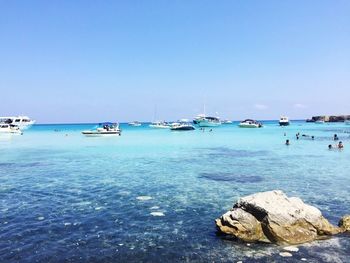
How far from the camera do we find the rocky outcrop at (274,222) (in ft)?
46.6

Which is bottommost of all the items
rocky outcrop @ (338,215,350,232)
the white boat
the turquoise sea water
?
the turquoise sea water

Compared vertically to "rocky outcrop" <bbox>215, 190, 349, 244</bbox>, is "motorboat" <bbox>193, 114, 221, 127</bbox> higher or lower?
higher

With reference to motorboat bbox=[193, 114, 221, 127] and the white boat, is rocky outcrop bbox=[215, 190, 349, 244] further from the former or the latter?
motorboat bbox=[193, 114, 221, 127]

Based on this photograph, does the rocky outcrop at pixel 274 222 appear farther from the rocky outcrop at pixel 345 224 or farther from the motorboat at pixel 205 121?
the motorboat at pixel 205 121

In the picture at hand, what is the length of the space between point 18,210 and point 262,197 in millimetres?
12164

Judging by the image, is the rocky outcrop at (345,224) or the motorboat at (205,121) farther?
the motorboat at (205,121)

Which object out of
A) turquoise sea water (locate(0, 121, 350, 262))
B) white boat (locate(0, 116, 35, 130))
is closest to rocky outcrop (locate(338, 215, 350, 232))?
turquoise sea water (locate(0, 121, 350, 262))

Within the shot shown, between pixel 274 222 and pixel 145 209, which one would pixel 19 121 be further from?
pixel 274 222

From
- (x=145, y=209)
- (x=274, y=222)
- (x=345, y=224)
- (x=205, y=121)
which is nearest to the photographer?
(x=274, y=222)

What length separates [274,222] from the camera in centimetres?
1431

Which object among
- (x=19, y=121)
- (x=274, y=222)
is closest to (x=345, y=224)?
(x=274, y=222)

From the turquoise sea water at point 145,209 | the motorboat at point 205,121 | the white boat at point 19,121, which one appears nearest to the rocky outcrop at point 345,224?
the turquoise sea water at point 145,209

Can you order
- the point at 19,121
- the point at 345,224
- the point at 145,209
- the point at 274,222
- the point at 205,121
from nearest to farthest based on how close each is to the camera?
the point at 274,222 → the point at 345,224 → the point at 145,209 → the point at 19,121 → the point at 205,121

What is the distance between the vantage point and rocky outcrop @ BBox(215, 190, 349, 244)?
14.2 m
